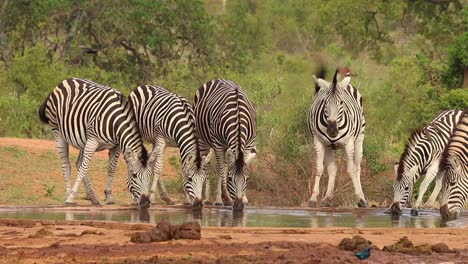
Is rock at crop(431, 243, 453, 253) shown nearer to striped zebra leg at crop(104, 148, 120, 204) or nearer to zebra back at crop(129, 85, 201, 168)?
zebra back at crop(129, 85, 201, 168)

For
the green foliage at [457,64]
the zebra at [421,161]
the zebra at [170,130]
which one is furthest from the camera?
the green foliage at [457,64]

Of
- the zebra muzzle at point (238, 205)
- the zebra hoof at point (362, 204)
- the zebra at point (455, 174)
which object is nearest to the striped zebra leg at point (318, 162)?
the zebra hoof at point (362, 204)

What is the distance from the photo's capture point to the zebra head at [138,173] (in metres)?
14.6

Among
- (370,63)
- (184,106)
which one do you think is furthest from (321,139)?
(370,63)

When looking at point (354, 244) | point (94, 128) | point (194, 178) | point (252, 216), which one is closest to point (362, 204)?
point (252, 216)

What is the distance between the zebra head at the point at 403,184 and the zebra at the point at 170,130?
103 inches

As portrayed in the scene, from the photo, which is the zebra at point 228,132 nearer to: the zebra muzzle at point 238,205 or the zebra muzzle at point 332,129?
the zebra muzzle at point 238,205

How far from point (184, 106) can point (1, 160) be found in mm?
5717

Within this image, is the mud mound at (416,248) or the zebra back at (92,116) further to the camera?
the zebra back at (92,116)

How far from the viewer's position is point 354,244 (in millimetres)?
9906

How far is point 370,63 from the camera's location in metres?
49.2

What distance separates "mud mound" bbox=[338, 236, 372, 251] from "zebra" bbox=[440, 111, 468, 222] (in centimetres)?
347

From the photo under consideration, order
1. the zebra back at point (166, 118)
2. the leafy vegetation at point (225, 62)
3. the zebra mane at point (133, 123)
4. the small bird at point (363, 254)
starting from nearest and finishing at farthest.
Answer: the small bird at point (363, 254) → the zebra mane at point (133, 123) → the zebra back at point (166, 118) → the leafy vegetation at point (225, 62)

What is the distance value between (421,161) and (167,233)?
588 centimetres
